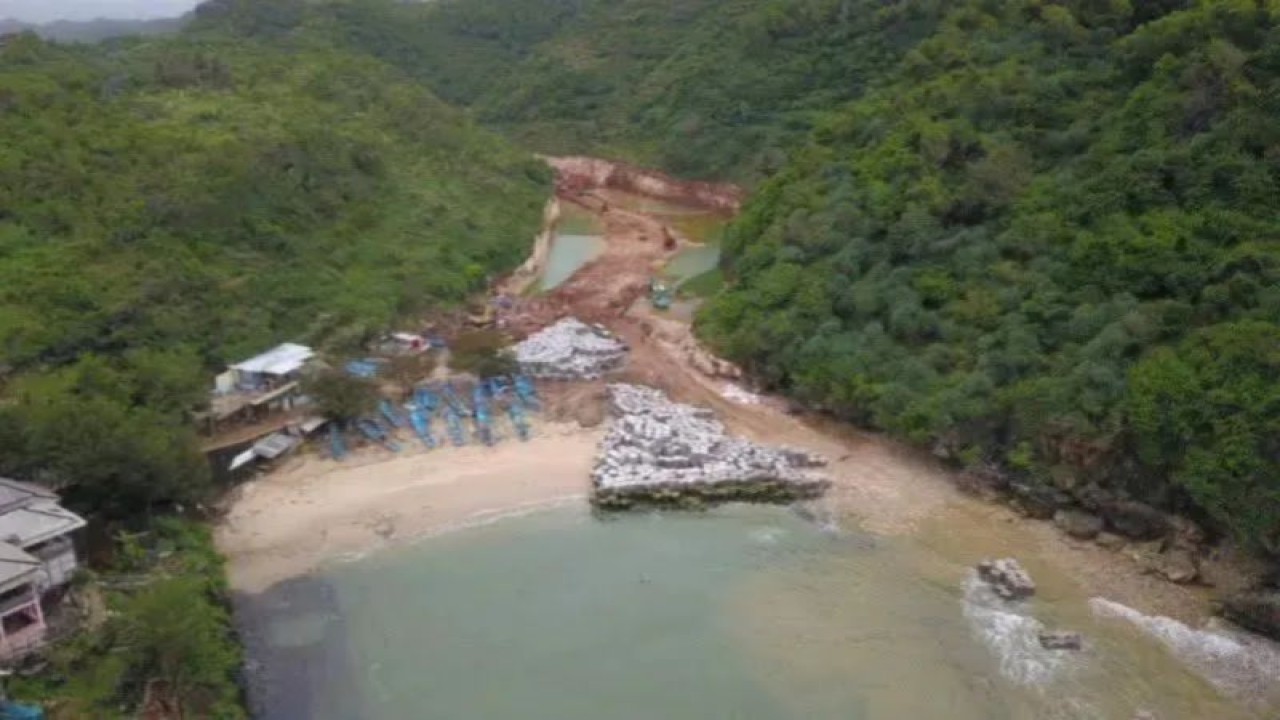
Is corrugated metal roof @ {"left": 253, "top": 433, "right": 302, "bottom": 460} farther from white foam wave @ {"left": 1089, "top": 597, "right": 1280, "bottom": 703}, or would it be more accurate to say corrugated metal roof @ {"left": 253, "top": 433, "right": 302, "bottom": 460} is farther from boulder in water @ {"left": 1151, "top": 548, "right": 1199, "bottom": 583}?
boulder in water @ {"left": 1151, "top": 548, "right": 1199, "bottom": 583}

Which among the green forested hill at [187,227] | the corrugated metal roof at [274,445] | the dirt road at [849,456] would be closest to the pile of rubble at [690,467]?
the dirt road at [849,456]

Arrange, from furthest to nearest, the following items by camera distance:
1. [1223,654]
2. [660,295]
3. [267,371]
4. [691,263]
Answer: [691,263]
[660,295]
[267,371]
[1223,654]

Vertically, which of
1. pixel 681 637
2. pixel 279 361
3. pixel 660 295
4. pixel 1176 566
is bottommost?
pixel 681 637

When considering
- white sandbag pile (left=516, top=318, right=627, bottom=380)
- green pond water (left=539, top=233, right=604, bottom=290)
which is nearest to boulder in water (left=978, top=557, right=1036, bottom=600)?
white sandbag pile (left=516, top=318, right=627, bottom=380)

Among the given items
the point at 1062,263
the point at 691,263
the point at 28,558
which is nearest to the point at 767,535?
the point at 1062,263

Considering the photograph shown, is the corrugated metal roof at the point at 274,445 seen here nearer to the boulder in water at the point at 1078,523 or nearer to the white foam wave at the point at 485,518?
the white foam wave at the point at 485,518

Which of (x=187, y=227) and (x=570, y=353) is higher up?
(x=187, y=227)

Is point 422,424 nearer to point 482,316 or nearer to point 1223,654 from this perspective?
point 482,316

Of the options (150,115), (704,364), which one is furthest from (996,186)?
(150,115)
